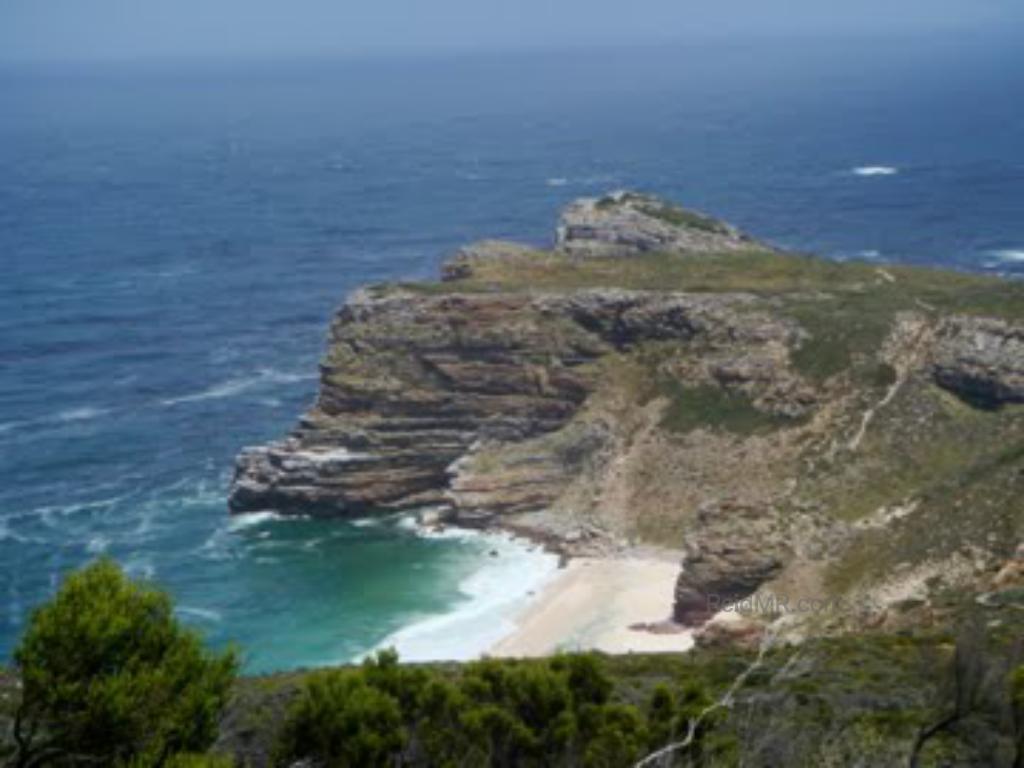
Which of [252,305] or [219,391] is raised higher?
[252,305]

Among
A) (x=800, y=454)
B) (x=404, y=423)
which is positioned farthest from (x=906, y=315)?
(x=404, y=423)

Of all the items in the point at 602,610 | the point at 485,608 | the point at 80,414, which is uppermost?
the point at 80,414

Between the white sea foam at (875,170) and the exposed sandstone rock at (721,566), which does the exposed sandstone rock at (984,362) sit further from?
the white sea foam at (875,170)

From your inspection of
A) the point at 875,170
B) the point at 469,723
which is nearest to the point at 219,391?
the point at 469,723

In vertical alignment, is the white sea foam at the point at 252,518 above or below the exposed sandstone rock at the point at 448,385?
below

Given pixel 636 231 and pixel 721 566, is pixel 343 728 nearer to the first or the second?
pixel 721 566

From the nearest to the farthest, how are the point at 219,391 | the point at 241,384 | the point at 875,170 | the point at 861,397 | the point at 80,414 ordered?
the point at 861,397 → the point at 80,414 → the point at 219,391 → the point at 241,384 → the point at 875,170

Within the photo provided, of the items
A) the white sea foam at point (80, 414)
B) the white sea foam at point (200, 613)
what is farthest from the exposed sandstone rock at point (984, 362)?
the white sea foam at point (80, 414)

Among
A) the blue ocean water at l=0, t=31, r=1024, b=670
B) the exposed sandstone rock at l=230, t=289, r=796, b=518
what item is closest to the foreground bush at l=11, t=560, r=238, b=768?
the blue ocean water at l=0, t=31, r=1024, b=670
